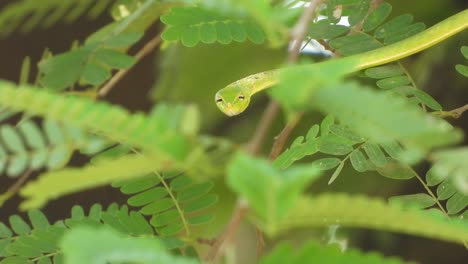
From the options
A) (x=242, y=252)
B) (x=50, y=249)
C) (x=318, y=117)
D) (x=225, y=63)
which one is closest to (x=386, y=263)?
(x=50, y=249)

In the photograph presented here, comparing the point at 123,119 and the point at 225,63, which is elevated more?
the point at 123,119

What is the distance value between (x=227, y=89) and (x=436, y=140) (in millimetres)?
645

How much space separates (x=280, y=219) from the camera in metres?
0.34

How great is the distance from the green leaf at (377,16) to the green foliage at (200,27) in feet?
0.44

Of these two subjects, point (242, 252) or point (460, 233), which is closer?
point (460, 233)

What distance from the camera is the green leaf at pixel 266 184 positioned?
0.33 meters

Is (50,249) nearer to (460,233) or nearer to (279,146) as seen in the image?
(279,146)

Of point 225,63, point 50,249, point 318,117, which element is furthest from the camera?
point 225,63

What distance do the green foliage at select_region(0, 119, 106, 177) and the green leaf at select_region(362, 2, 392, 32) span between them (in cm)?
51

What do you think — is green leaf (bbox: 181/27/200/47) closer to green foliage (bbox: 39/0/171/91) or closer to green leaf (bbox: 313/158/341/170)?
green foliage (bbox: 39/0/171/91)

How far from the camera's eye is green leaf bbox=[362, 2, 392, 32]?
0.88 metres

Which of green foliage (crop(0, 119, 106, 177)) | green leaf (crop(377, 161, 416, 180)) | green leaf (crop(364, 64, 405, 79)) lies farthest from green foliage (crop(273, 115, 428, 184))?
green foliage (crop(0, 119, 106, 177))

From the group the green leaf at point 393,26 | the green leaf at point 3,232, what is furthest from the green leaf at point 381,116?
the green leaf at point 393,26

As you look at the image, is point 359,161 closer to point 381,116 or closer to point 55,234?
point 55,234
